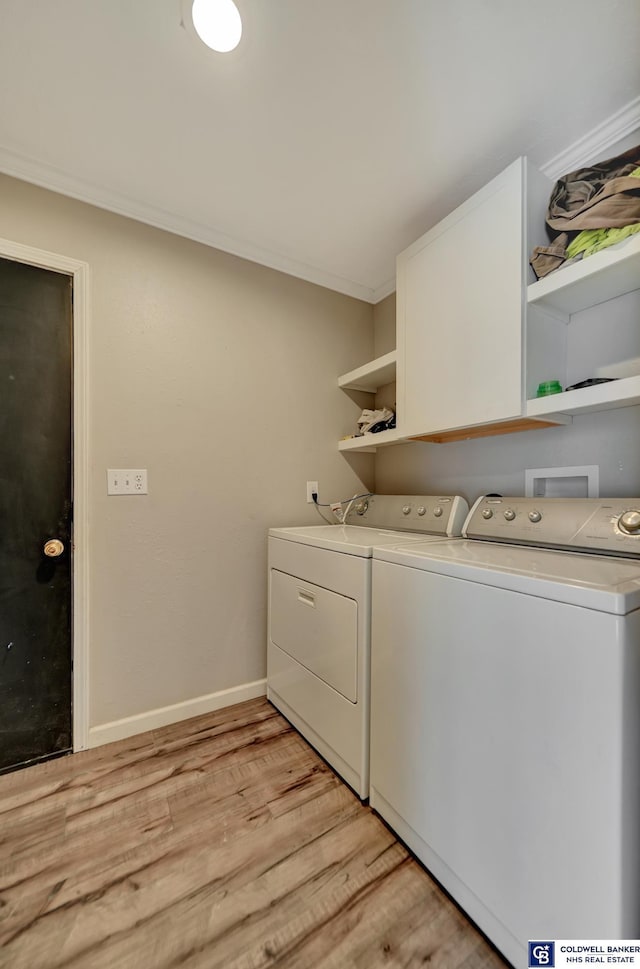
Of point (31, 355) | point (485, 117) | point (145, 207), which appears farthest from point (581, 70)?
point (31, 355)

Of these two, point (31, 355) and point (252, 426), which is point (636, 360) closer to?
point (252, 426)

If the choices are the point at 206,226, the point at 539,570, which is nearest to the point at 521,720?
the point at 539,570

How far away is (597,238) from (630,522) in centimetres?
88

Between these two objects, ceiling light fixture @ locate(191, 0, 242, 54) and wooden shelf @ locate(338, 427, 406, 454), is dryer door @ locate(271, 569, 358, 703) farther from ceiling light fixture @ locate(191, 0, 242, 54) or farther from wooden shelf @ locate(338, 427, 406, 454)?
ceiling light fixture @ locate(191, 0, 242, 54)

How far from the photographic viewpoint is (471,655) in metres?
0.91

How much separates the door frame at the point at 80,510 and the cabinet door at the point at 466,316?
1.38 m

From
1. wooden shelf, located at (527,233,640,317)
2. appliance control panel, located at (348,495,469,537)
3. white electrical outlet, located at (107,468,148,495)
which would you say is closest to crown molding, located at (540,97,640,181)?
wooden shelf, located at (527,233,640,317)

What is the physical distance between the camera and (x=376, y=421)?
2.12 m

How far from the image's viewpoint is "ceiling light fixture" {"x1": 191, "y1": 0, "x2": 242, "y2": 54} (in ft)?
3.17

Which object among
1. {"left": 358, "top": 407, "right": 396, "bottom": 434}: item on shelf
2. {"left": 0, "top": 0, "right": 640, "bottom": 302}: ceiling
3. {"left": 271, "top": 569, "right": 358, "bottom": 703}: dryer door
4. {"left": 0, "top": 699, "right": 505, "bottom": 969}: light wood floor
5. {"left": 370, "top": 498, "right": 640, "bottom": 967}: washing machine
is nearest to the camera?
{"left": 370, "top": 498, "right": 640, "bottom": 967}: washing machine

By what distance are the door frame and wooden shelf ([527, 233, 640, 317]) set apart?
173 centimetres

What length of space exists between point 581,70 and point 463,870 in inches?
89.3

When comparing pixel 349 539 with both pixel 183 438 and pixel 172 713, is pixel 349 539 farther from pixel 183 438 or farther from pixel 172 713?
pixel 172 713

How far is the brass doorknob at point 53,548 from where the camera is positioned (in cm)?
149
